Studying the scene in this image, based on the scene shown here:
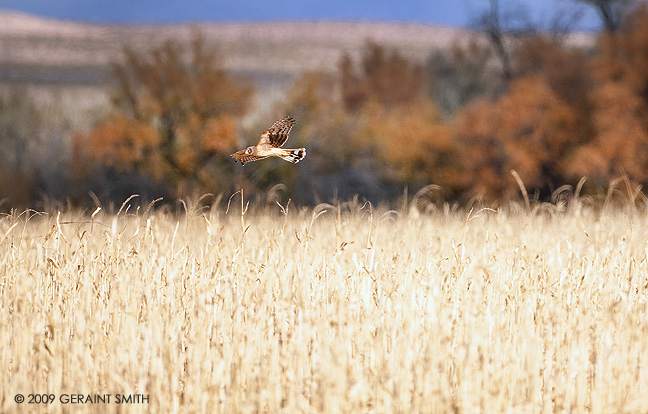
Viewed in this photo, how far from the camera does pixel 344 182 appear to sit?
64.9ft

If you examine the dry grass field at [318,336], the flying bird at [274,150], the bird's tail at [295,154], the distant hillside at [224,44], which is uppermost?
the distant hillside at [224,44]

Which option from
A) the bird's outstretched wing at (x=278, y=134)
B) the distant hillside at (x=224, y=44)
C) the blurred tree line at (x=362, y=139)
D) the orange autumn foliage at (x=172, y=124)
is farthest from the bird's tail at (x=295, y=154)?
the distant hillside at (x=224, y=44)

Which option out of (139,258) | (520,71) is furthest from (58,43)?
(139,258)

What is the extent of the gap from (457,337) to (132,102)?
17212 millimetres

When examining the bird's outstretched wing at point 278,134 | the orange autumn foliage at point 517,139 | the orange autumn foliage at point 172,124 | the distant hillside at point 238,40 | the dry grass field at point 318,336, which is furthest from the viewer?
the distant hillside at point 238,40

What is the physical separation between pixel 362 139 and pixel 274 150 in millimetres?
17968

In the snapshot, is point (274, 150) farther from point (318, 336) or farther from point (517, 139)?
point (517, 139)

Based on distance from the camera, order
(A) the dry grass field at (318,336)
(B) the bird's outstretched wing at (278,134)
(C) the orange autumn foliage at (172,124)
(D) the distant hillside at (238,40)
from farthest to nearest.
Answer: (D) the distant hillside at (238,40) → (C) the orange autumn foliage at (172,124) → (A) the dry grass field at (318,336) → (B) the bird's outstretched wing at (278,134)

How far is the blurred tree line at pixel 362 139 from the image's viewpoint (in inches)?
711

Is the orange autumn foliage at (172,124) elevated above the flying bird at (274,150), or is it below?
above

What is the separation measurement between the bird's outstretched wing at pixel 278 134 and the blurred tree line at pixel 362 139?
44.0 feet

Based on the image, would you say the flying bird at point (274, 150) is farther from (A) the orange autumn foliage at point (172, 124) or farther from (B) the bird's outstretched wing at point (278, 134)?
(A) the orange autumn foliage at point (172, 124)

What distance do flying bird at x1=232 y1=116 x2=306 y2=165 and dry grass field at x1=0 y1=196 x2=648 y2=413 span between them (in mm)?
1243

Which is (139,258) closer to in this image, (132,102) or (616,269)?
(616,269)
